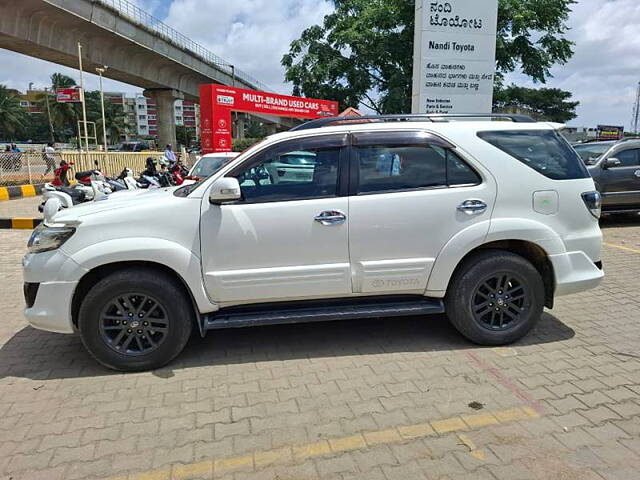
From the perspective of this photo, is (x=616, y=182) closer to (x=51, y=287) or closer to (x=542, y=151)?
(x=542, y=151)

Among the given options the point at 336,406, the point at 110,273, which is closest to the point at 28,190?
the point at 110,273

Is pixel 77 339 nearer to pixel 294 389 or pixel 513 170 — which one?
pixel 294 389

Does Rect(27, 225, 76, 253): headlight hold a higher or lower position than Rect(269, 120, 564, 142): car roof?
lower

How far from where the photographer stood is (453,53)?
9422 millimetres

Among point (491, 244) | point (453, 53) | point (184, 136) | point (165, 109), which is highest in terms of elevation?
point (184, 136)

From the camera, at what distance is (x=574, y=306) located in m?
4.89

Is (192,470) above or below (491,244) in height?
below

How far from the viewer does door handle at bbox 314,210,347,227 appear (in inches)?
139

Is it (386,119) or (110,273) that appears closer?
(110,273)

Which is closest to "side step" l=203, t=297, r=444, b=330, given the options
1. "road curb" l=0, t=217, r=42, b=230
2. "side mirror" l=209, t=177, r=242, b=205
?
"side mirror" l=209, t=177, r=242, b=205

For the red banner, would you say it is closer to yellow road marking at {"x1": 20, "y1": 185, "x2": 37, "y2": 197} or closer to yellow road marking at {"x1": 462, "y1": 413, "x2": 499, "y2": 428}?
yellow road marking at {"x1": 20, "y1": 185, "x2": 37, "y2": 197}

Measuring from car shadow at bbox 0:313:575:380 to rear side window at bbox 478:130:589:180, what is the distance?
147 cm

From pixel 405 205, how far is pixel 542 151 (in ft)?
4.40

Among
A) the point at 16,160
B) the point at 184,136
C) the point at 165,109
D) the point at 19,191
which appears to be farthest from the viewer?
the point at 184,136
